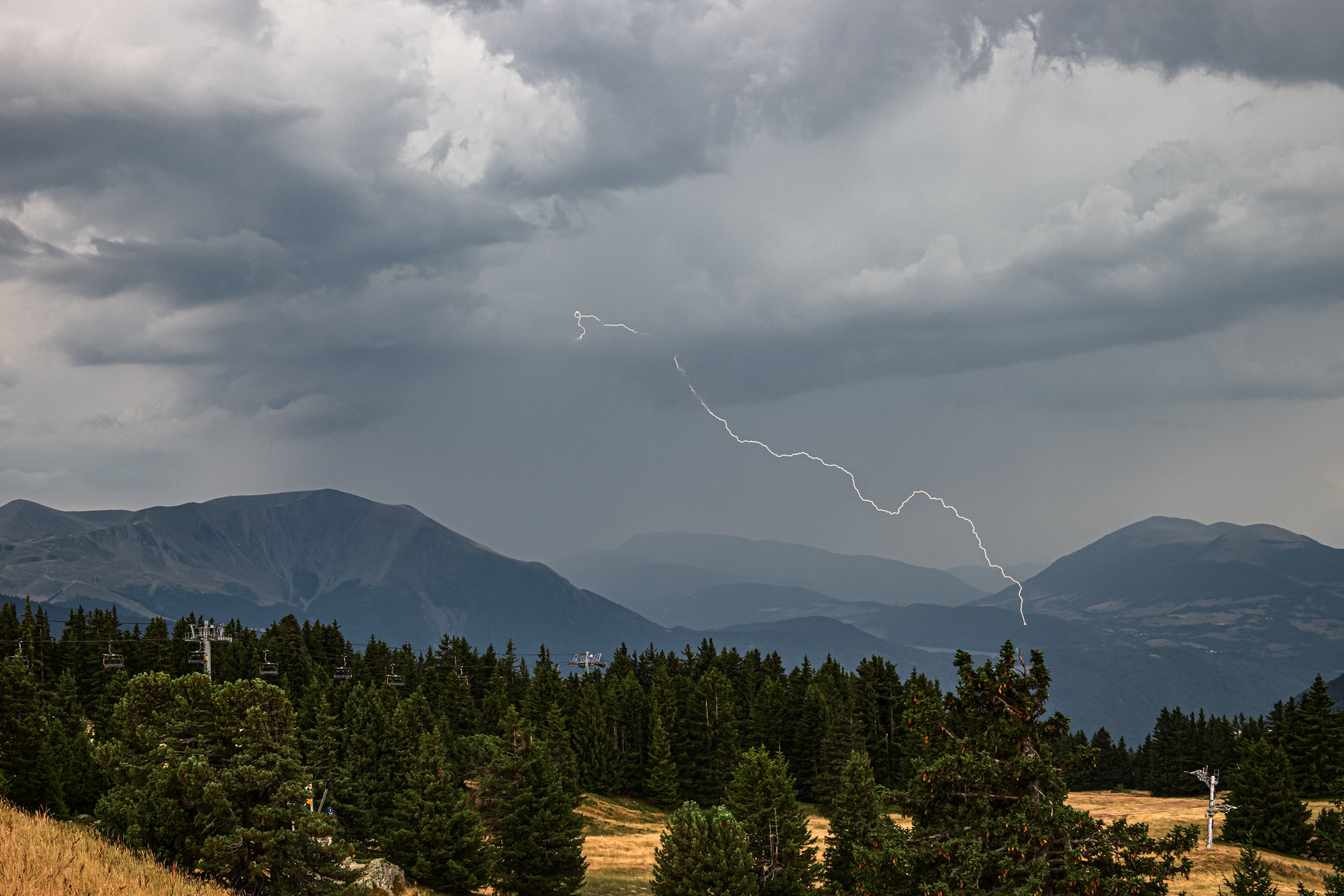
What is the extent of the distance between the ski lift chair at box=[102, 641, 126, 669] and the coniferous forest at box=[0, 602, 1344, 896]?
44.7 inches

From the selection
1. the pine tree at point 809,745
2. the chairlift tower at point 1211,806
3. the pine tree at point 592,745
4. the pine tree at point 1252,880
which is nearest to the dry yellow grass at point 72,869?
the pine tree at point 1252,880

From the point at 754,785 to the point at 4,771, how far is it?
145 ft

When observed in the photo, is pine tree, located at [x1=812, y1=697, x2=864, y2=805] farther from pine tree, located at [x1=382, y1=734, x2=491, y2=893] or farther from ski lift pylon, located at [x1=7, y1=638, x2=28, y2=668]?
ski lift pylon, located at [x1=7, y1=638, x2=28, y2=668]

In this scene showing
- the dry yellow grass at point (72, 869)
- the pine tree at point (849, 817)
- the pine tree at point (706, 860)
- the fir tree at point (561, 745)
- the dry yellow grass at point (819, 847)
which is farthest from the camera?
the fir tree at point (561, 745)

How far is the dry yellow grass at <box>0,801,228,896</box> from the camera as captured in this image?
1580cm

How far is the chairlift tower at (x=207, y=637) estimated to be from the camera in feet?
254

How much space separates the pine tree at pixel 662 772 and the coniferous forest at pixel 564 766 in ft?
1.18

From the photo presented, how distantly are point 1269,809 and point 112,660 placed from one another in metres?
116

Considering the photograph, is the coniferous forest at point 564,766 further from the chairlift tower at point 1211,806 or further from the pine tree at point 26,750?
the chairlift tower at point 1211,806

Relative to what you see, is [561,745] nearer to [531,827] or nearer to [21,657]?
[531,827]

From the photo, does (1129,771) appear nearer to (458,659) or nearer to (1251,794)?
(1251,794)

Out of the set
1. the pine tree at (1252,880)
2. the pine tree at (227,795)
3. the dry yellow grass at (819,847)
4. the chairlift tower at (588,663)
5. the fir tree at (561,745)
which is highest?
the pine tree at (227,795)

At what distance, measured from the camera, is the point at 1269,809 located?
85062 millimetres

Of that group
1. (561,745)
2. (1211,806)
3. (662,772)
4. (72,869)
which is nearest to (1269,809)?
(1211,806)
